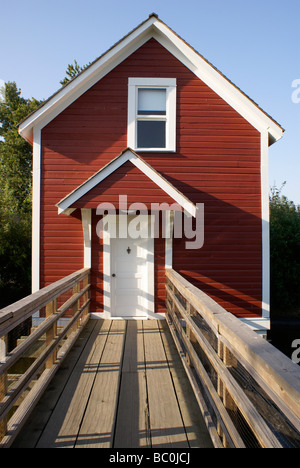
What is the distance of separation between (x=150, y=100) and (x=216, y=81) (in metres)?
1.46

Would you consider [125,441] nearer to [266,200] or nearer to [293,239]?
[266,200]

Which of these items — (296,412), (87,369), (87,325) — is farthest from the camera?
(87,325)

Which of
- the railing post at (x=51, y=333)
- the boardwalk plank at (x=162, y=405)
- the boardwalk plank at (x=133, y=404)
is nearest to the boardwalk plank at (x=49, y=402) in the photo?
the railing post at (x=51, y=333)

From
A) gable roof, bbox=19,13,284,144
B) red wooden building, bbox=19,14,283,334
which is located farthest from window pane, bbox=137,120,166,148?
A: gable roof, bbox=19,13,284,144

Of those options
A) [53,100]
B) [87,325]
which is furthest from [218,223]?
[53,100]

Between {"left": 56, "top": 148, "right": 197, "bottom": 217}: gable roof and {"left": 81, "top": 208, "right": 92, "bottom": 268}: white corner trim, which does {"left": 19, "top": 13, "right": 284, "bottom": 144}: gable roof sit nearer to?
{"left": 56, "top": 148, "right": 197, "bottom": 217}: gable roof

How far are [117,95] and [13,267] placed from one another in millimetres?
8303

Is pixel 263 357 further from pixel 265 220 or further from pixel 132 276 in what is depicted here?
pixel 265 220

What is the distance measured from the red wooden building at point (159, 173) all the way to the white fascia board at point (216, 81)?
2 cm

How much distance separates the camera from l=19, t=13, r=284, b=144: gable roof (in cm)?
694

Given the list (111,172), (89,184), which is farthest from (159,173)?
(89,184)

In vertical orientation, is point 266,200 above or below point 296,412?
above

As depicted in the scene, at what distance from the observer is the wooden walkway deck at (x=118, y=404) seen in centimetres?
268

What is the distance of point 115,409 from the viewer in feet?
10.4
